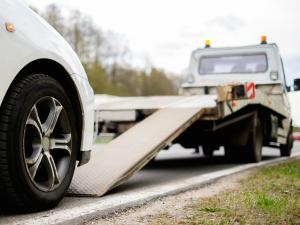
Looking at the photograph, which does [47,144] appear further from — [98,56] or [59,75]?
[98,56]

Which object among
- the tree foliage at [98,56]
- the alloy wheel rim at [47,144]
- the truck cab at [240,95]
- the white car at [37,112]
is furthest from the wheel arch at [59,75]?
the tree foliage at [98,56]

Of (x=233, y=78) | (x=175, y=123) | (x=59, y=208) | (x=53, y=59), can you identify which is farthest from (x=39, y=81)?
(x=233, y=78)

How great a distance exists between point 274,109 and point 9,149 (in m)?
6.70

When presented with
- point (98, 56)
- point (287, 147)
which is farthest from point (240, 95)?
point (98, 56)

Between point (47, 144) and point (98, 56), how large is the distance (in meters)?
43.1

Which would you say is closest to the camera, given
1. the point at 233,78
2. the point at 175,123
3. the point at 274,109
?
the point at 175,123

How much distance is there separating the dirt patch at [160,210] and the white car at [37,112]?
1.66ft

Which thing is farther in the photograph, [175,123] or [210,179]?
[175,123]

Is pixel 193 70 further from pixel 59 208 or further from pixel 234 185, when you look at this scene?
pixel 59 208

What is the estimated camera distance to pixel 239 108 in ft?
25.9

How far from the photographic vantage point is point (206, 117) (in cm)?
746

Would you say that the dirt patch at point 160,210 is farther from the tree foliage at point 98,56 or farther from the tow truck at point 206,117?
the tree foliage at point 98,56

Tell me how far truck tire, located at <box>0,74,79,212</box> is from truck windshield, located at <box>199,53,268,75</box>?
7.13 metres

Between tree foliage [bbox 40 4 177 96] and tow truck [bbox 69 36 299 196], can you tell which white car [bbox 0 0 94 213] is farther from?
tree foliage [bbox 40 4 177 96]
